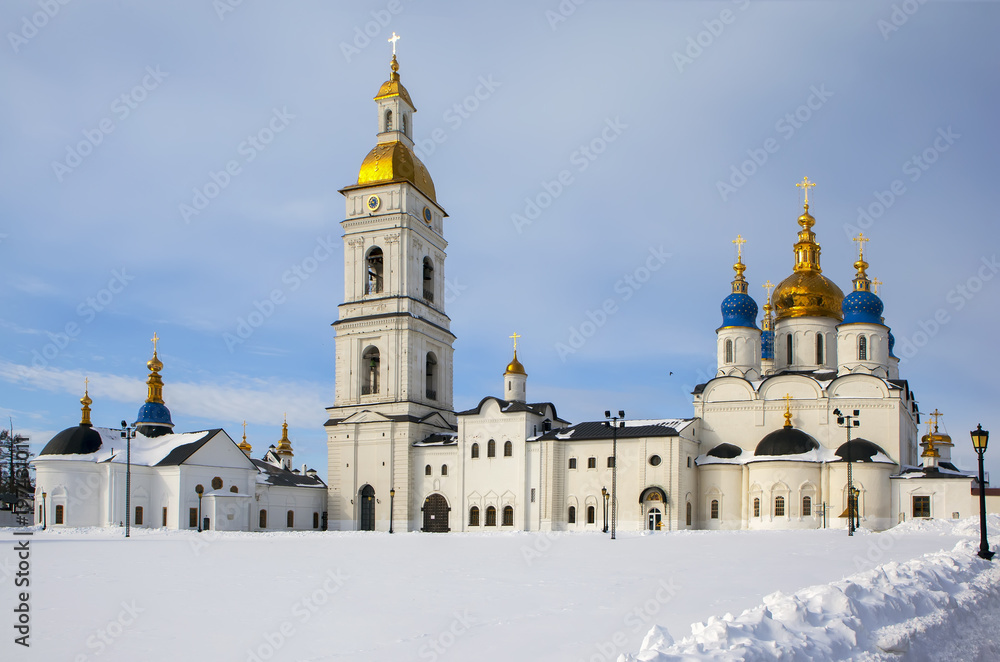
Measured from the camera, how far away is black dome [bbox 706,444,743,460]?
45.7 meters

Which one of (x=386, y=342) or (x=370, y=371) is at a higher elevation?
(x=386, y=342)

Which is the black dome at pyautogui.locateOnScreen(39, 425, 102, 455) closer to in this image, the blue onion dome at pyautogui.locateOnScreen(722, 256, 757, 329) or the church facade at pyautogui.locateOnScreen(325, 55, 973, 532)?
the church facade at pyautogui.locateOnScreen(325, 55, 973, 532)

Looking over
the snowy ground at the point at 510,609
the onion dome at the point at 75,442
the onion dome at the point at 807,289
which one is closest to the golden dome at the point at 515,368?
the onion dome at the point at 807,289

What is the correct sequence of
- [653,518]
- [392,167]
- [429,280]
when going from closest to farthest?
[653,518], [392,167], [429,280]

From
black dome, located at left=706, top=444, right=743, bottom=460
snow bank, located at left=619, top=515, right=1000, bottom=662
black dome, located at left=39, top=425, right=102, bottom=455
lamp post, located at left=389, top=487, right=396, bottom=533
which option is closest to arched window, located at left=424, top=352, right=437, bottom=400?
lamp post, located at left=389, top=487, right=396, bottom=533

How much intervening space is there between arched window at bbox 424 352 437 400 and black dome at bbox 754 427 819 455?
19335 mm

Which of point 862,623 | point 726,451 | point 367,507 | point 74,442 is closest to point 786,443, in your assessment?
point 726,451

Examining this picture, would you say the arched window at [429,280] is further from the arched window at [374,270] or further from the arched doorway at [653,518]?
the arched doorway at [653,518]

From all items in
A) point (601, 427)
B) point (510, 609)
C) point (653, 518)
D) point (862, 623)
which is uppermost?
point (601, 427)

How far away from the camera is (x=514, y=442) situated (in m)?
48.1

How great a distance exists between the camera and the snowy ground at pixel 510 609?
8820 millimetres

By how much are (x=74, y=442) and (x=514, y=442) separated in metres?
23.9

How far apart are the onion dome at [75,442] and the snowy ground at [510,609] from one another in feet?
105

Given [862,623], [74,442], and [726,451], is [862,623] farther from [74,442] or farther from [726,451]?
[74,442]
